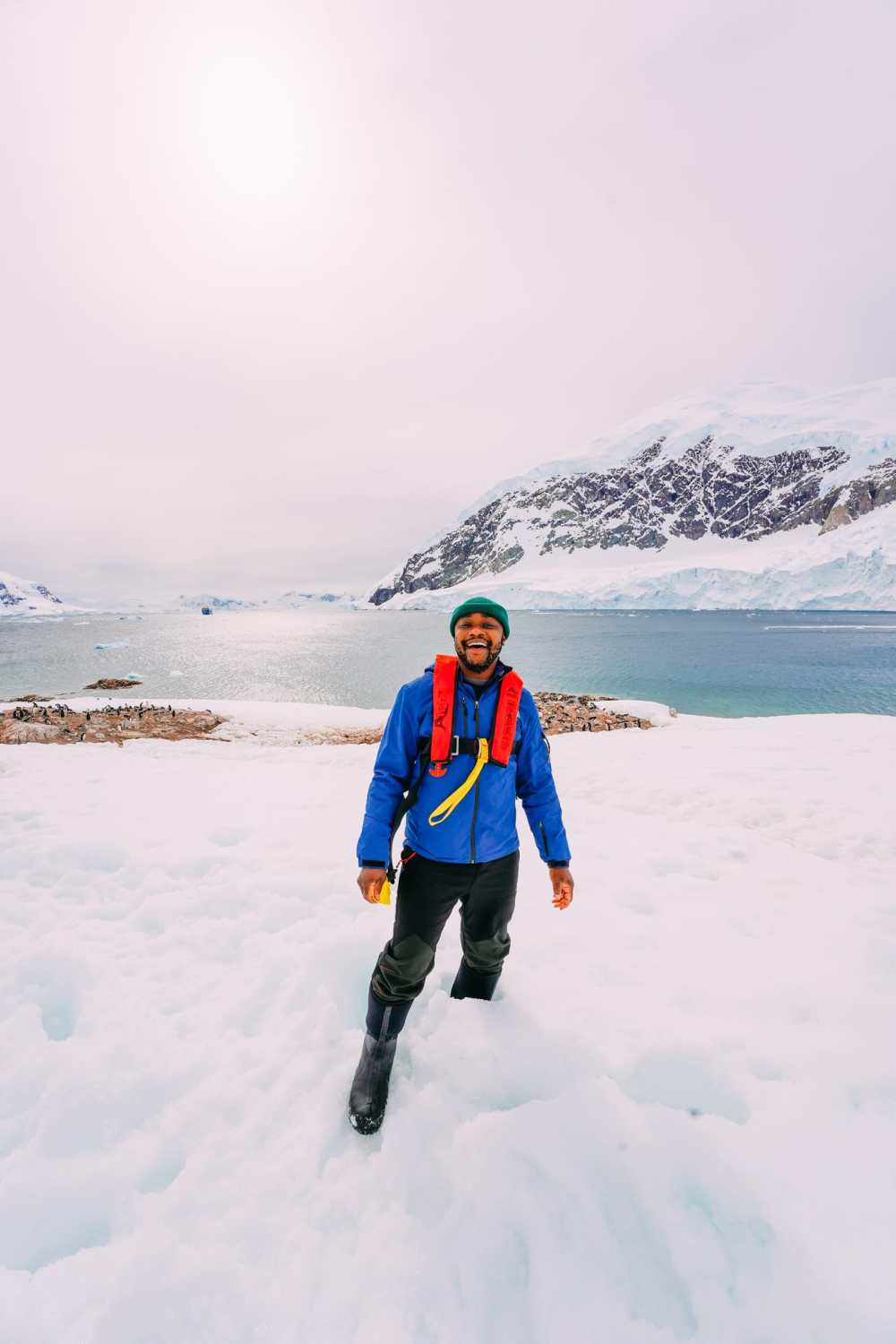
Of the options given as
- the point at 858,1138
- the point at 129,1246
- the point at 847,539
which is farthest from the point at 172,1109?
the point at 847,539

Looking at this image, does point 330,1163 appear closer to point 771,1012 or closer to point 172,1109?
point 172,1109

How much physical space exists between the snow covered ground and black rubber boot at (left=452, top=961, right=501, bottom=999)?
13cm

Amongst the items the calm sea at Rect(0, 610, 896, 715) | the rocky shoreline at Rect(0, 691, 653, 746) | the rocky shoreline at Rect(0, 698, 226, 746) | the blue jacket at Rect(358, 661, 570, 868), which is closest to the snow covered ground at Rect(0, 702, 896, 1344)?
the blue jacket at Rect(358, 661, 570, 868)

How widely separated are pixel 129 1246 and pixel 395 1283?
1257mm

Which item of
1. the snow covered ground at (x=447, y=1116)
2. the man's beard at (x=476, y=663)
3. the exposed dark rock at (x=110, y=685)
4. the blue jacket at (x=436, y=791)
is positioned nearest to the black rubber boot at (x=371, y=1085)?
the snow covered ground at (x=447, y=1116)

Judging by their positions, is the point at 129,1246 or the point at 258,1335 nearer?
the point at 258,1335

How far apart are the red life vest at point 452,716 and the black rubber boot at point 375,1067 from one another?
1615mm

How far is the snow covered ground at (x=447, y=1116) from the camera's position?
85.4 inches

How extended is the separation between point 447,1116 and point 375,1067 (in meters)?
0.51

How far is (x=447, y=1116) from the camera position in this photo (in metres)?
2.98

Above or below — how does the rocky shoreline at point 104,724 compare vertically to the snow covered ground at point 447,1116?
below

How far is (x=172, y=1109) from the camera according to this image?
3004 mm

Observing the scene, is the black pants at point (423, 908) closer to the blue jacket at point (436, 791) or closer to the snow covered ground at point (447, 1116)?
the blue jacket at point (436, 791)

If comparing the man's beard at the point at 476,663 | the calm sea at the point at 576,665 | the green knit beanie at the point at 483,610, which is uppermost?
the green knit beanie at the point at 483,610
